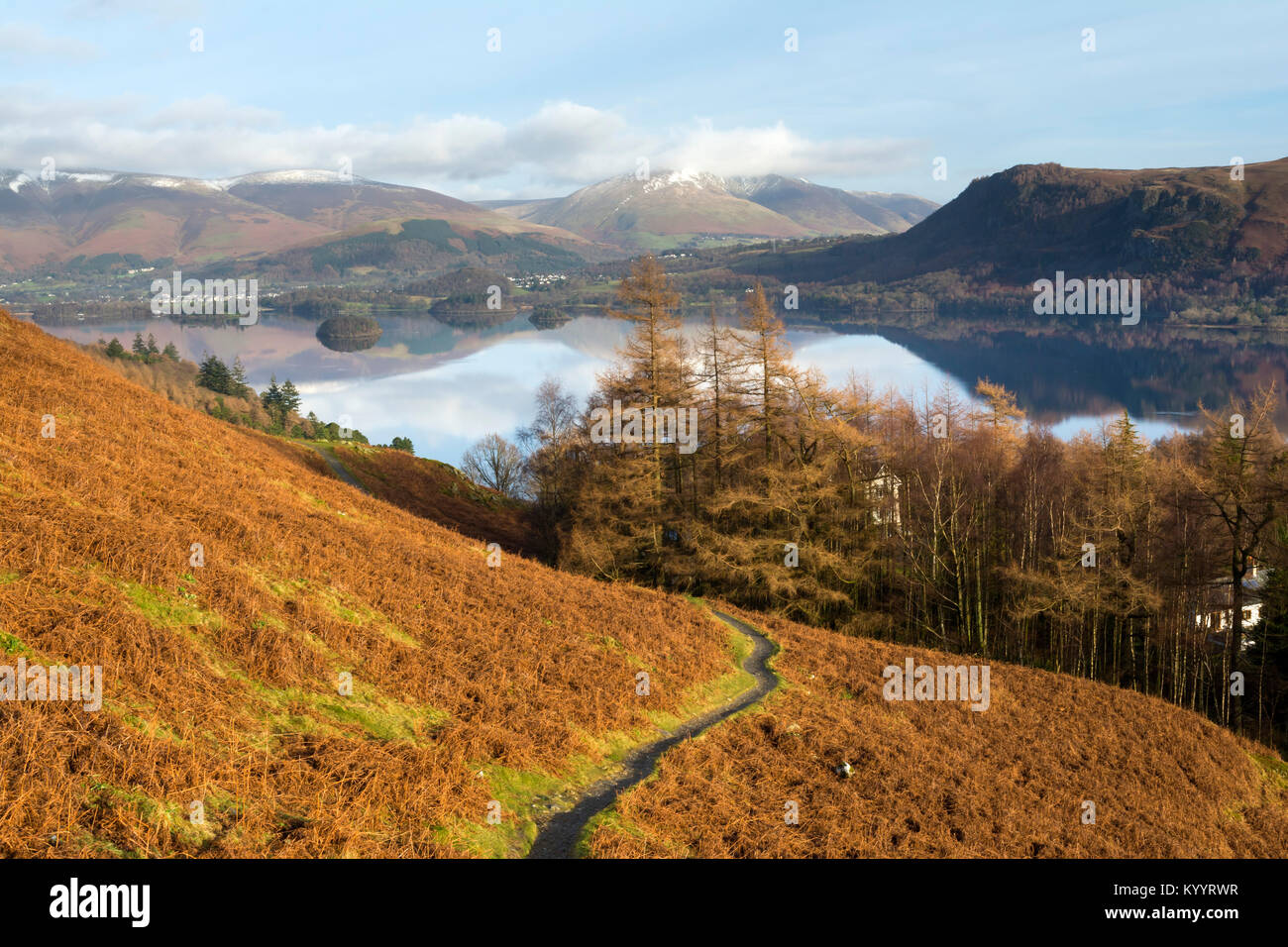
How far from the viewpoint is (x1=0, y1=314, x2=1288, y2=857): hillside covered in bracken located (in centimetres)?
839

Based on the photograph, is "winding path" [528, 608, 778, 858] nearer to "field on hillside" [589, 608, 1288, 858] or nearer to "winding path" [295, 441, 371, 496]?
"field on hillside" [589, 608, 1288, 858]

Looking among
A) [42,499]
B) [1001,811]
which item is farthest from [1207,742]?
[42,499]

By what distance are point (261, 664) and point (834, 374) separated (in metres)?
117

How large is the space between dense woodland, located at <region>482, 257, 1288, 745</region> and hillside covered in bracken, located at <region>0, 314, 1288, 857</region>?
302 inches

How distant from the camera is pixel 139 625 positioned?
34.0 feet

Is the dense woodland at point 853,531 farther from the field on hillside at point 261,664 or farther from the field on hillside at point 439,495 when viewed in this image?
the field on hillside at point 261,664

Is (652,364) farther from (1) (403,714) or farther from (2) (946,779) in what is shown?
(1) (403,714)

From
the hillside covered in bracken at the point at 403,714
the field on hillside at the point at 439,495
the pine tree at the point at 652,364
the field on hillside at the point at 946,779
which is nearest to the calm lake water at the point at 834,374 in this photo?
the field on hillside at the point at 439,495

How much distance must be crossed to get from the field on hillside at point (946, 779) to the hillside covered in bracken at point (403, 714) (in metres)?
0.07

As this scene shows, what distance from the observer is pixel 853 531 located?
3259 cm

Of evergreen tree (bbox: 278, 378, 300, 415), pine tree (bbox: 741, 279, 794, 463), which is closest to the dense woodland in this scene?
pine tree (bbox: 741, 279, 794, 463)

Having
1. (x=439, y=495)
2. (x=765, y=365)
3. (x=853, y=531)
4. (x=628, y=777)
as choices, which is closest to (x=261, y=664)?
(x=628, y=777)
